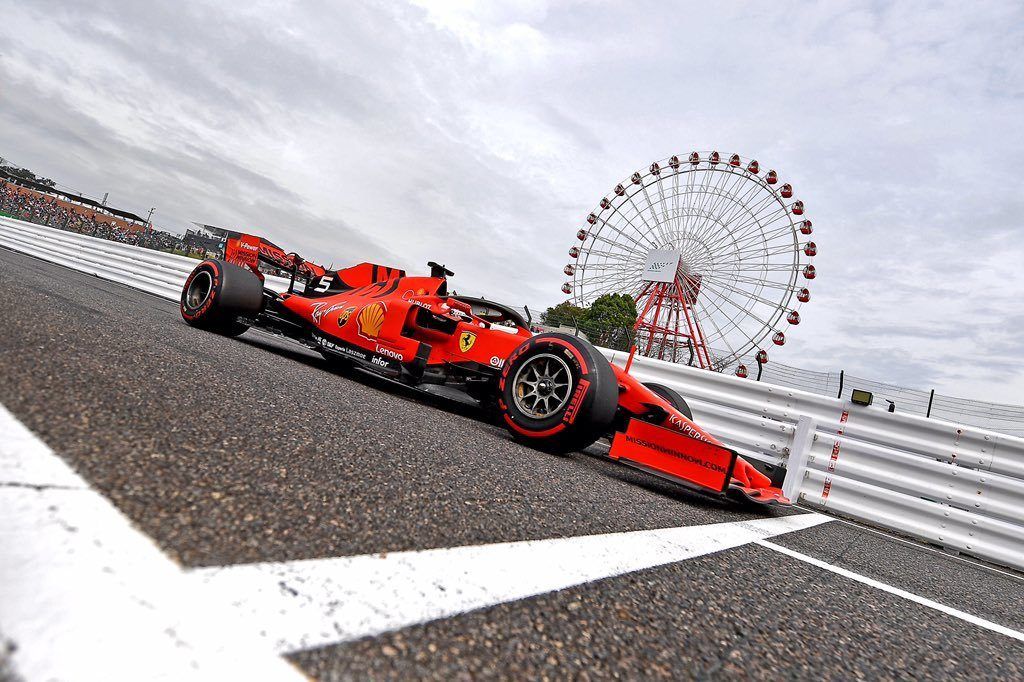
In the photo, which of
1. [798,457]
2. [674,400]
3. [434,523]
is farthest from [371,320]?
[798,457]

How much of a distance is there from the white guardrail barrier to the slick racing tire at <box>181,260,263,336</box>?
4.44 metres

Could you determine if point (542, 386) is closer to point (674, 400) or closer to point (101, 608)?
point (674, 400)

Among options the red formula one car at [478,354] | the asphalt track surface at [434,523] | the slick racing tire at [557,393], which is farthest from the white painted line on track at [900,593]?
the slick racing tire at [557,393]

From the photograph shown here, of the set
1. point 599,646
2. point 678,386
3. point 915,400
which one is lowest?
point 599,646

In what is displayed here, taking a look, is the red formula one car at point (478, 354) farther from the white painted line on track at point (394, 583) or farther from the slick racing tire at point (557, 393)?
the white painted line on track at point (394, 583)

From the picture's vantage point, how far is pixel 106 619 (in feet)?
2.46

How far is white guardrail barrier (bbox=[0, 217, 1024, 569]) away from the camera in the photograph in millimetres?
4375

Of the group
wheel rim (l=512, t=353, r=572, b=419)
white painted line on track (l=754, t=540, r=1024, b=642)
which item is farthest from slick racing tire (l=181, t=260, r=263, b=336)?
white painted line on track (l=754, t=540, r=1024, b=642)

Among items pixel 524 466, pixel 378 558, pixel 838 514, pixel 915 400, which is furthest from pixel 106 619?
pixel 915 400

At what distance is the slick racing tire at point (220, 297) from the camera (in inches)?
216

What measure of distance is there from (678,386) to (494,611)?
5092 mm

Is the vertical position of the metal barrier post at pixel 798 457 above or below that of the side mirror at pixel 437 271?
below

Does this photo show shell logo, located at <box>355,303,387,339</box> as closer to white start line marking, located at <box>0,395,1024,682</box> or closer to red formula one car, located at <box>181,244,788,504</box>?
red formula one car, located at <box>181,244,788,504</box>

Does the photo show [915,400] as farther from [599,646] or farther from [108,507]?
[108,507]
